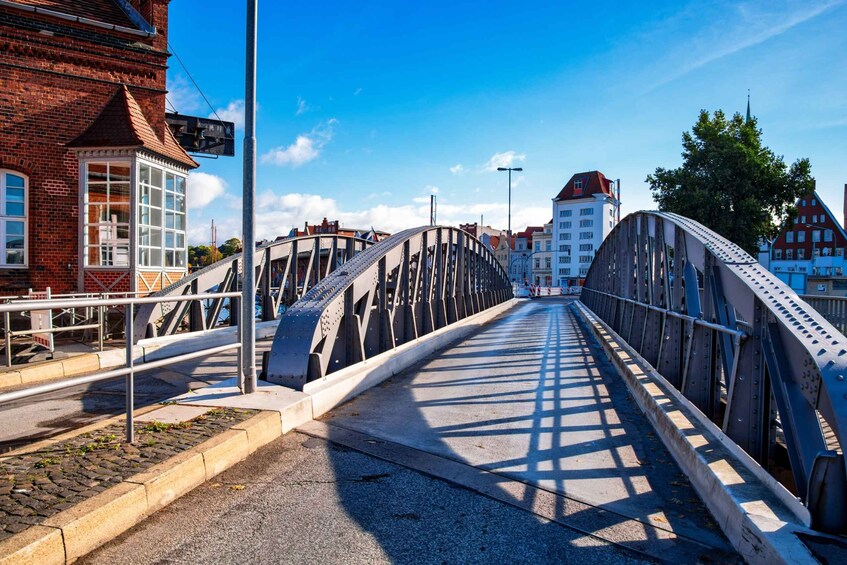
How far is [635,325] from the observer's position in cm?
1045

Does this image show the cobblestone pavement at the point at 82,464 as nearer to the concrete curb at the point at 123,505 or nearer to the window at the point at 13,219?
the concrete curb at the point at 123,505

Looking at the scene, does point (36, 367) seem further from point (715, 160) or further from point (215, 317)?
point (715, 160)

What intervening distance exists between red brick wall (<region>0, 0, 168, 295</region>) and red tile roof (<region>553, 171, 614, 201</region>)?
83.6m

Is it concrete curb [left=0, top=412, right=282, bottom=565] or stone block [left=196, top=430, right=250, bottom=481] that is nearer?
concrete curb [left=0, top=412, right=282, bottom=565]

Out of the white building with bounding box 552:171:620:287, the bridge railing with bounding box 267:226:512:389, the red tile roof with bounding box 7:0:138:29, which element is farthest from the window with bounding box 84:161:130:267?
the white building with bounding box 552:171:620:287

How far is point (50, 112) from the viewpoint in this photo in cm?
1370

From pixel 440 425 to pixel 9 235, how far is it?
512 inches

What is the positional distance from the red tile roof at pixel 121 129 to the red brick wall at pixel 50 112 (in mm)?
227

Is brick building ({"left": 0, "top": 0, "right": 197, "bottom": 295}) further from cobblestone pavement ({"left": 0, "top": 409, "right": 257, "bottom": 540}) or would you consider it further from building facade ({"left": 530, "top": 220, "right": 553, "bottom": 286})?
building facade ({"left": 530, "top": 220, "right": 553, "bottom": 286})

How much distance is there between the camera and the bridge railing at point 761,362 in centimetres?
312

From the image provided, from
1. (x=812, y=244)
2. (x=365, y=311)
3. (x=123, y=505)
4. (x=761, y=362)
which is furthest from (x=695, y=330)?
(x=812, y=244)

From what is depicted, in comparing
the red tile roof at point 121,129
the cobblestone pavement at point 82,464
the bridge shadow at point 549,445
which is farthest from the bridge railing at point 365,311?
the red tile roof at point 121,129

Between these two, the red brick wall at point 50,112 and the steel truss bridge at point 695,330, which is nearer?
the steel truss bridge at point 695,330

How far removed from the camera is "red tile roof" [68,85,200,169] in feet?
45.1
